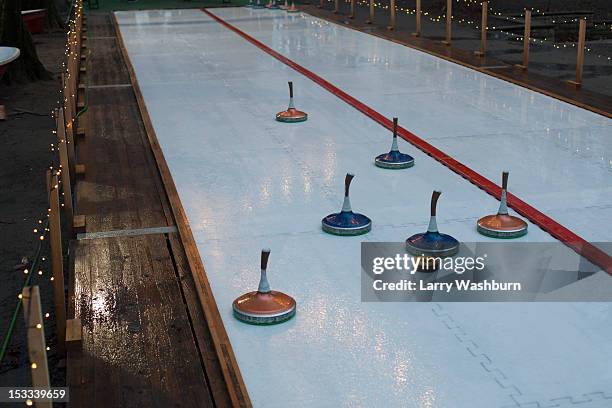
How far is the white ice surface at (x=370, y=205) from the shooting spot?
4.44 metres

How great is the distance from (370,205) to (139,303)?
2.48 m

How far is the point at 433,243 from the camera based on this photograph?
594 centimetres

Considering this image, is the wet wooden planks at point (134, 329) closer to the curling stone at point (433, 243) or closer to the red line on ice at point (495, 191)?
the curling stone at point (433, 243)

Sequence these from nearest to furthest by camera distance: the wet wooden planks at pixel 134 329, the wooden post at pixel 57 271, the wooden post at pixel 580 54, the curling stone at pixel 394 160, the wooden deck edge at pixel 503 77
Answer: the wet wooden planks at pixel 134 329 < the wooden post at pixel 57 271 < the curling stone at pixel 394 160 < the wooden deck edge at pixel 503 77 < the wooden post at pixel 580 54

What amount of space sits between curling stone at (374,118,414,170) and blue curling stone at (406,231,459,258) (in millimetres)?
2083

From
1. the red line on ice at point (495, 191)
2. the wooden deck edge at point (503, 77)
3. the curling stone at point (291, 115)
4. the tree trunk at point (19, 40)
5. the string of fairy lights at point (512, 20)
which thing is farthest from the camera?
the string of fairy lights at point (512, 20)

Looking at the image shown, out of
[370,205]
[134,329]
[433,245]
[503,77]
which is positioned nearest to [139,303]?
[134,329]

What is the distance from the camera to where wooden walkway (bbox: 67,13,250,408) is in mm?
4312

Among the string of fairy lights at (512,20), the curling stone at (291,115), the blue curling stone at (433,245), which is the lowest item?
the blue curling stone at (433,245)

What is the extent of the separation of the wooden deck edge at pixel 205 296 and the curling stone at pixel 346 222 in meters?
1.06

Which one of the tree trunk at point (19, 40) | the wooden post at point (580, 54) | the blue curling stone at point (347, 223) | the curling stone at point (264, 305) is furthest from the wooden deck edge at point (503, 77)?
the tree trunk at point (19, 40)

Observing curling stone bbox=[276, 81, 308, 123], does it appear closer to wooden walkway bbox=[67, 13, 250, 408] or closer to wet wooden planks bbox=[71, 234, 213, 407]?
wooden walkway bbox=[67, 13, 250, 408]

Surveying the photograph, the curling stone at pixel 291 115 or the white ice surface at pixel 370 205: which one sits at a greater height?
the curling stone at pixel 291 115

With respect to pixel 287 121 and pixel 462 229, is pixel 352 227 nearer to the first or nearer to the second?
pixel 462 229
